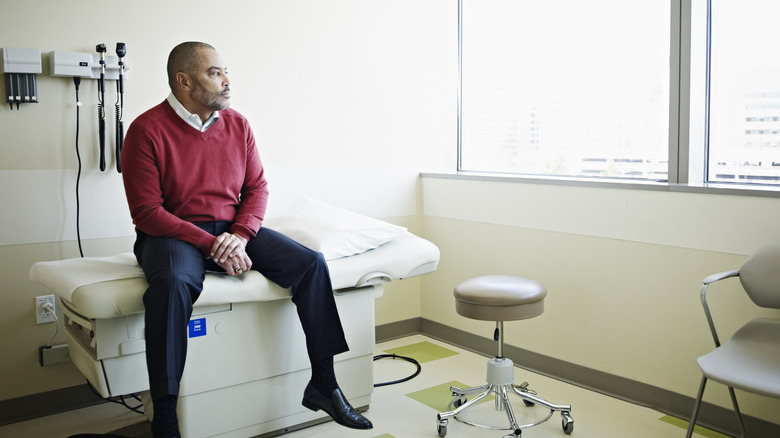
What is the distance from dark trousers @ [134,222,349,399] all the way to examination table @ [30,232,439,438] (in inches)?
2.5

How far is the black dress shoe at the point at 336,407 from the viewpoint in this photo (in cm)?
239

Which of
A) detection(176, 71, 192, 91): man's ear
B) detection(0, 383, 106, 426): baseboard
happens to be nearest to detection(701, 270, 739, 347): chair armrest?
detection(176, 71, 192, 91): man's ear

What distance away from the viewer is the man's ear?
2.49m

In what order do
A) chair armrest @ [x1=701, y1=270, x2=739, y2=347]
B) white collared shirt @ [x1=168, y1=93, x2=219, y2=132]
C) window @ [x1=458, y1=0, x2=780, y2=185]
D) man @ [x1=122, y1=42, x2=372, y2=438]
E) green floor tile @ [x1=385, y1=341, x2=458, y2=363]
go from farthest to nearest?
green floor tile @ [x1=385, y1=341, x2=458, y2=363], window @ [x1=458, y1=0, x2=780, y2=185], white collared shirt @ [x1=168, y1=93, x2=219, y2=132], man @ [x1=122, y1=42, x2=372, y2=438], chair armrest @ [x1=701, y1=270, x2=739, y2=347]

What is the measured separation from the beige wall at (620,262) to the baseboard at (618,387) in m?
0.03

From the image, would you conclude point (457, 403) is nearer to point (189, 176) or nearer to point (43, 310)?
point (189, 176)

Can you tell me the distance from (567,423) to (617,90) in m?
1.53

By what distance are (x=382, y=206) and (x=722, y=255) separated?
1.83 meters

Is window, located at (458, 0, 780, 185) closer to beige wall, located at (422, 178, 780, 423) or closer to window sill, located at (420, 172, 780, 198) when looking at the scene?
→ window sill, located at (420, 172, 780, 198)

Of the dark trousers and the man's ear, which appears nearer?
the dark trousers

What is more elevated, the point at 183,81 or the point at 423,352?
the point at 183,81

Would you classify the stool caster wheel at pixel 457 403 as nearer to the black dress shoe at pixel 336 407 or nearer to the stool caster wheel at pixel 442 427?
the stool caster wheel at pixel 442 427

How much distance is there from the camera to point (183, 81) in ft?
8.18

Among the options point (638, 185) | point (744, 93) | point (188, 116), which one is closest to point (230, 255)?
point (188, 116)
